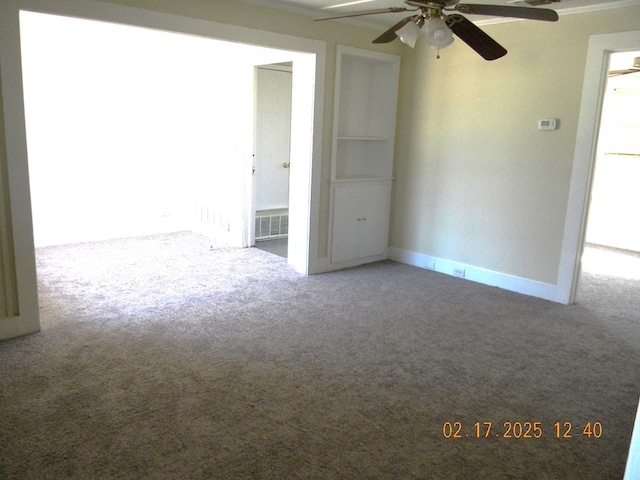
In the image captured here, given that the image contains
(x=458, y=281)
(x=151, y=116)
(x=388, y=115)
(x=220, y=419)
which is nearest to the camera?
(x=220, y=419)

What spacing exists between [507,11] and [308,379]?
2.20m

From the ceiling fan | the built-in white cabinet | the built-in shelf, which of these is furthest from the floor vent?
the ceiling fan

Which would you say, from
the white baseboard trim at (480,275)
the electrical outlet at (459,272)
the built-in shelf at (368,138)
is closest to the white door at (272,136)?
the built-in shelf at (368,138)

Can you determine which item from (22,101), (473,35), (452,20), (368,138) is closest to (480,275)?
(368,138)

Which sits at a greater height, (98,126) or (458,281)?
(98,126)

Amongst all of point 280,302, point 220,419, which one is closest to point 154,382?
point 220,419

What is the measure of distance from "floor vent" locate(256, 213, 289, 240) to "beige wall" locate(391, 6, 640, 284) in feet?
5.32

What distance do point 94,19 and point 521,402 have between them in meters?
3.50

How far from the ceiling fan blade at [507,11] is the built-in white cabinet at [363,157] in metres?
2.54

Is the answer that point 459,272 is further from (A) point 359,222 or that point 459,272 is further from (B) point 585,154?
(B) point 585,154

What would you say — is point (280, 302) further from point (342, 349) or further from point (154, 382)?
point (154, 382)

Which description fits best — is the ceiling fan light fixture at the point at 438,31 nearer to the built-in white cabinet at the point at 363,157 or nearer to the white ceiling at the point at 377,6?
the white ceiling at the point at 377,6

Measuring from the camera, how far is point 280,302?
4.23 m

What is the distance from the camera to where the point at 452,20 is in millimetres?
2721
